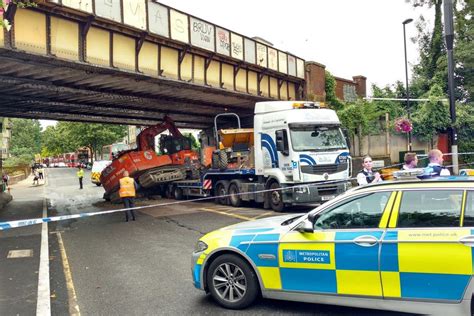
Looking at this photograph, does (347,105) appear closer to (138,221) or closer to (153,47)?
(153,47)

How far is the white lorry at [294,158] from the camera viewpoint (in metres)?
13.4

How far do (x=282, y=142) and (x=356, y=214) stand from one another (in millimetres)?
9055

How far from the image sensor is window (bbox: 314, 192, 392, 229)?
4445 mm

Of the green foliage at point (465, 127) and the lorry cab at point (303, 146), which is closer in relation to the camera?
the lorry cab at point (303, 146)

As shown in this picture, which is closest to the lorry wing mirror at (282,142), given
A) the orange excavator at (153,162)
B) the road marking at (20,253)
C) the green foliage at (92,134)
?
the road marking at (20,253)

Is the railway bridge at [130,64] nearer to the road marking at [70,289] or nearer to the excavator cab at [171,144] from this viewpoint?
the excavator cab at [171,144]

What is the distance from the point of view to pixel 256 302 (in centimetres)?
521

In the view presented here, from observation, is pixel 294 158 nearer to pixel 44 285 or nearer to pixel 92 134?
pixel 44 285

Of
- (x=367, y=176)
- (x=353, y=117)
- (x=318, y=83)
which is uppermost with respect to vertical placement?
(x=318, y=83)

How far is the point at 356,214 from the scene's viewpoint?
4.55 meters

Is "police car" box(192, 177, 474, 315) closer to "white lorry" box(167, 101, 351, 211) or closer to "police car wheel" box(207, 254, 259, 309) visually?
"police car wheel" box(207, 254, 259, 309)

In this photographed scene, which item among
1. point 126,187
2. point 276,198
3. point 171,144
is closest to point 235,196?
point 276,198

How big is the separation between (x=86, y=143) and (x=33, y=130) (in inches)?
2499

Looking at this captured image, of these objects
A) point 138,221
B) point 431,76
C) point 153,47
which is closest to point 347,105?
point 431,76
